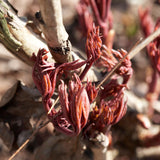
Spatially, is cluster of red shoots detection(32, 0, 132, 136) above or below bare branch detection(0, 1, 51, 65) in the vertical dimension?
below

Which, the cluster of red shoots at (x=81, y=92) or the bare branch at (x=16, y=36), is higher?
the bare branch at (x=16, y=36)

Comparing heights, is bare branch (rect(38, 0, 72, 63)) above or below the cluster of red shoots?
above

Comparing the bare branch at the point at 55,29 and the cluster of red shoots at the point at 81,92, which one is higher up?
the bare branch at the point at 55,29

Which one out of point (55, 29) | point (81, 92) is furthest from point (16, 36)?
point (81, 92)

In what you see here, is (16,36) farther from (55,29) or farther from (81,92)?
(81,92)

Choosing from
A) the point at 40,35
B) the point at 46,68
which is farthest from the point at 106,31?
the point at 46,68

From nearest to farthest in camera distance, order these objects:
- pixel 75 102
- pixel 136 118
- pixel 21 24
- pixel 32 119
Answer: pixel 75 102 → pixel 21 24 → pixel 32 119 → pixel 136 118

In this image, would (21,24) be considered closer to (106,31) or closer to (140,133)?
(106,31)

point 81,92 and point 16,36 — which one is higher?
point 16,36
